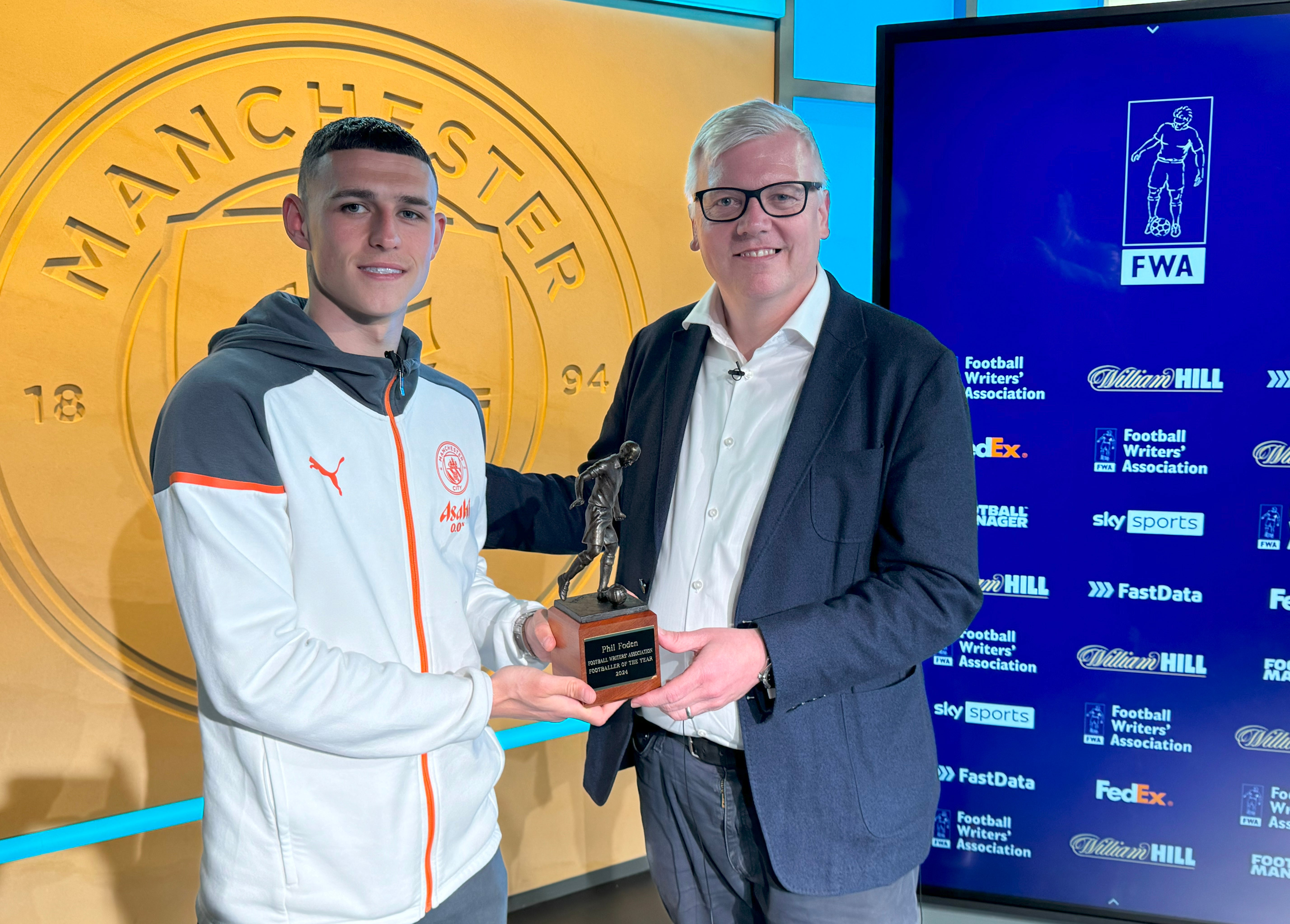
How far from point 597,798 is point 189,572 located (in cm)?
100

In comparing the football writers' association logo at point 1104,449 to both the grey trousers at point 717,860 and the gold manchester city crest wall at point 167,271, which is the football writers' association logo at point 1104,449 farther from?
the gold manchester city crest wall at point 167,271

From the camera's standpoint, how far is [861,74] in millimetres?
3613

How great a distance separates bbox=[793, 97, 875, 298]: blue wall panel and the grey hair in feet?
5.75

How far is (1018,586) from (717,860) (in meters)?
1.46

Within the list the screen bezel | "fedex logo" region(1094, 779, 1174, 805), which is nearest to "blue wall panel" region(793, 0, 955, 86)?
the screen bezel

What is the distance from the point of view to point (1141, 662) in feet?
8.70

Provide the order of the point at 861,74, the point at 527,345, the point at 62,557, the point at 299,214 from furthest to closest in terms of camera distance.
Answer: the point at 861,74 → the point at 527,345 → the point at 62,557 → the point at 299,214

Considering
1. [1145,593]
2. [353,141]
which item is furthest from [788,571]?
[1145,593]

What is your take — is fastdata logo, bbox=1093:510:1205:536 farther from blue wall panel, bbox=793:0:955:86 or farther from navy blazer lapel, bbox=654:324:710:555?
blue wall panel, bbox=793:0:955:86

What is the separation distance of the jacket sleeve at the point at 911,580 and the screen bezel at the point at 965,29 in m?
1.08

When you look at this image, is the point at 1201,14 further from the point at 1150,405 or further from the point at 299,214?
the point at 299,214

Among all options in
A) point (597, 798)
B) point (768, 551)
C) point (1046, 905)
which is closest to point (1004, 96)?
point (768, 551)

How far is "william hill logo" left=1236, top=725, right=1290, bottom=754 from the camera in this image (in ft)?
8.41

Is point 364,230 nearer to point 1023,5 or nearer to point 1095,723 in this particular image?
point 1095,723
